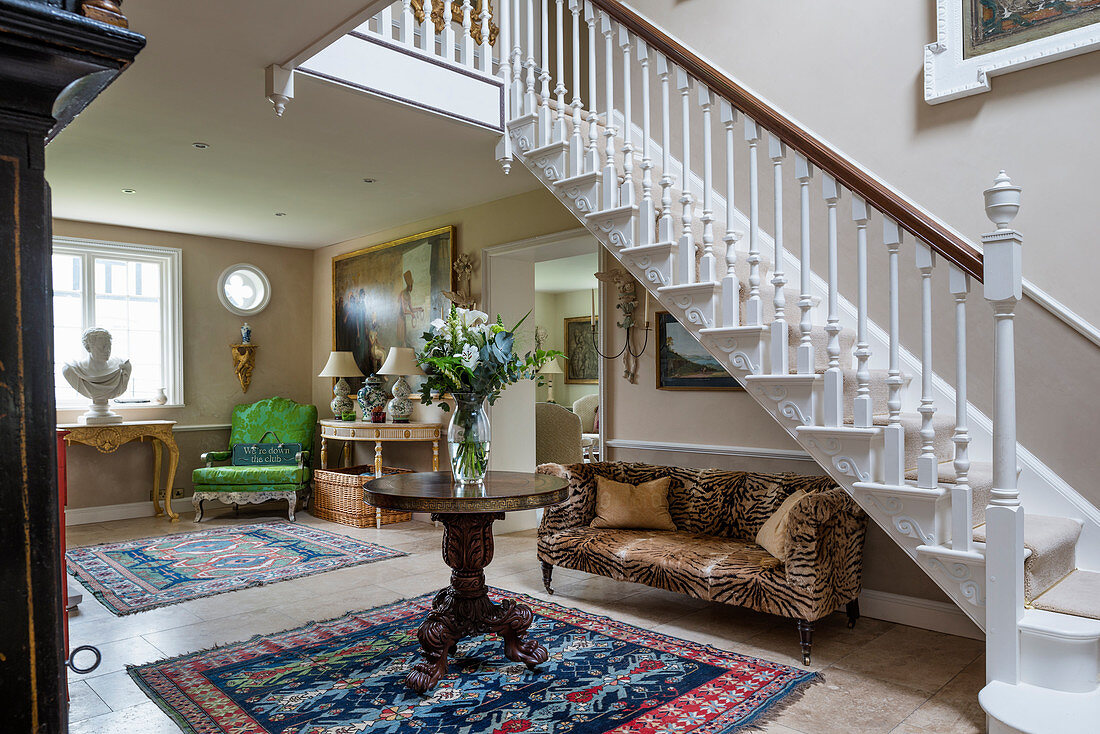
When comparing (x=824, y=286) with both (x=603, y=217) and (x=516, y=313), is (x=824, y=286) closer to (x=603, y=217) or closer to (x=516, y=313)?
(x=603, y=217)

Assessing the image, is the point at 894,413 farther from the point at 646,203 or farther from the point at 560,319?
the point at 560,319

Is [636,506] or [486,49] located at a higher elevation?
[486,49]

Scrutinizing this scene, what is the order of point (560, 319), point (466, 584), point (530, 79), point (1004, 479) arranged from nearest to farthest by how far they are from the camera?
point (1004, 479)
point (466, 584)
point (530, 79)
point (560, 319)

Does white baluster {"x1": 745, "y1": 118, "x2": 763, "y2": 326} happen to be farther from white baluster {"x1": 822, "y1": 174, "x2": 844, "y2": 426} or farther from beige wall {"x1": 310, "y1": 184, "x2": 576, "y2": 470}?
beige wall {"x1": 310, "y1": 184, "x2": 576, "y2": 470}

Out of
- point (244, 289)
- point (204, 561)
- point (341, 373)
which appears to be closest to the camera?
point (204, 561)

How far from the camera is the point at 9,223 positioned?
71 centimetres

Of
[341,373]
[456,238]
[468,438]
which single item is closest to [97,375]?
[341,373]

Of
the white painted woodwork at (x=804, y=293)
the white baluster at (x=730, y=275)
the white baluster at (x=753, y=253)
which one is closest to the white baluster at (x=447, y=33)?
the white baluster at (x=730, y=275)

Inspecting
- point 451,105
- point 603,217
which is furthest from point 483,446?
point 451,105

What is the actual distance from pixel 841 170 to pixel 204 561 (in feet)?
15.2

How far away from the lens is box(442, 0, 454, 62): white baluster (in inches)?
164

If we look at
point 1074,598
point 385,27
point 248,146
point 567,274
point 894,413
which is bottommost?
point 1074,598

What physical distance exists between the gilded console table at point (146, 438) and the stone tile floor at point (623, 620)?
2466mm

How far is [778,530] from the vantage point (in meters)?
3.39
